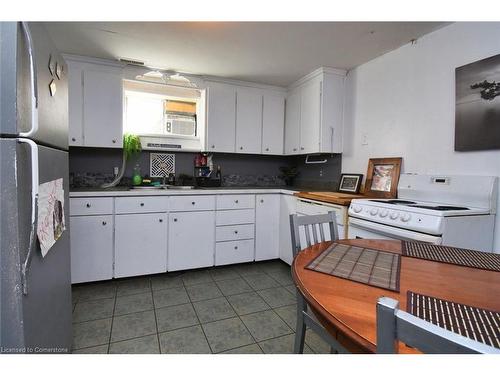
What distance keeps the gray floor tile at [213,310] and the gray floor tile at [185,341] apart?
15 cm

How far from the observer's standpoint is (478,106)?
1.76m

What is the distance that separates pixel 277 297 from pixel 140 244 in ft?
4.62

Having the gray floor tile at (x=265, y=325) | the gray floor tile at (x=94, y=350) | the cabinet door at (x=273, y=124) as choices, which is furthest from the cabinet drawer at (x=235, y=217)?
the gray floor tile at (x=94, y=350)

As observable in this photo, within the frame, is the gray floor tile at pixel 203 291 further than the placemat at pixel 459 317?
Yes

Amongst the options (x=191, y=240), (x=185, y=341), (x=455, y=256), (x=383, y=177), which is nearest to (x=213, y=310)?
(x=185, y=341)

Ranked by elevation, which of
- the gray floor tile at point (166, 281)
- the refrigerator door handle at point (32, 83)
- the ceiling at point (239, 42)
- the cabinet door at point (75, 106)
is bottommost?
the gray floor tile at point (166, 281)

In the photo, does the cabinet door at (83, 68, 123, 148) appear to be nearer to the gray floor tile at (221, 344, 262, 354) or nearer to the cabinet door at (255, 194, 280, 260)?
the cabinet door at (255, 194, 280, 260)

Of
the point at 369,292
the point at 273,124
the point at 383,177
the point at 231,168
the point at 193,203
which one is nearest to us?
the point at 369,292

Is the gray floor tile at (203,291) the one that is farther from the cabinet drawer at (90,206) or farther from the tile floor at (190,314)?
the cabinet drawer at (90,206)

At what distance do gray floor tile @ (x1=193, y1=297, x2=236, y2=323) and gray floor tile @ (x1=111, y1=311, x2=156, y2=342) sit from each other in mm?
344

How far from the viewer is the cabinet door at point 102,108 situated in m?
2.66

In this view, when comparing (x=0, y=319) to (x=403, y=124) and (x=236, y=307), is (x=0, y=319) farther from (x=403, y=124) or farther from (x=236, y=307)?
(x=403, y=124)

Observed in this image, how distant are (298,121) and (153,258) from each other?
89.5 inches

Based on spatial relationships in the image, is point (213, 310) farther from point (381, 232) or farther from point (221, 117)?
point (221, 117)
